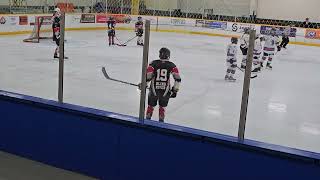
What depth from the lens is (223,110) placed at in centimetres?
642

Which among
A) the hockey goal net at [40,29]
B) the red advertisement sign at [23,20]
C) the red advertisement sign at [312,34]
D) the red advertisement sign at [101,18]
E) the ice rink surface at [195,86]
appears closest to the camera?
the ice rink surface at [195,86]

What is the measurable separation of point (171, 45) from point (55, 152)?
11581 millimetres

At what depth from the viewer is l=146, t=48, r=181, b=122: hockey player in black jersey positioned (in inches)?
175

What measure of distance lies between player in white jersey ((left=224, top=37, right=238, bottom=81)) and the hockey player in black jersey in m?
4.17

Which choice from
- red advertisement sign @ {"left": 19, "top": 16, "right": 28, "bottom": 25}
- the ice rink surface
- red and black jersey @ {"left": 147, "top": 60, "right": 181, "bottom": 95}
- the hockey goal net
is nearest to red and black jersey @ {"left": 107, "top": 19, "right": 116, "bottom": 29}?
the ice rink surface

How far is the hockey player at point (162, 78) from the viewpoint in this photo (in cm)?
444

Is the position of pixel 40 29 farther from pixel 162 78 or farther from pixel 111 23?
pixel 162 78

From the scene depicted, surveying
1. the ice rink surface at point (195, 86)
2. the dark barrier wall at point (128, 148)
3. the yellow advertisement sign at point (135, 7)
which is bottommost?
the ice rink surface at point (195, 86)

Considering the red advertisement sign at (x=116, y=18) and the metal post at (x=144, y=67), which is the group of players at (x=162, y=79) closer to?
the metal post at (x=144, y=67)

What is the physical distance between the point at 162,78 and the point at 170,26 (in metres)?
15.9

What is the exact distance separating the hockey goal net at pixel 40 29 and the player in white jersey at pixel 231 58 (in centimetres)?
688

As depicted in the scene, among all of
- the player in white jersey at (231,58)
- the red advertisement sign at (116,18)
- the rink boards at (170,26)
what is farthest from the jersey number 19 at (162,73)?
the red advertisement sign at (116,18)

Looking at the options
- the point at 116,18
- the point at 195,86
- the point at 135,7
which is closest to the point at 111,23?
the point at 195,86

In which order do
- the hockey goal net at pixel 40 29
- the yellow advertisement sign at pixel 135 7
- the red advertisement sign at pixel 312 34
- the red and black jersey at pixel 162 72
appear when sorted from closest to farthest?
the red and black jersey at pixel 162 72 < the hockey goal net at pixel 40 29 < the red advertisement sign at pixel 312 34 < the yellow advertisement sign at pixel 135 7
